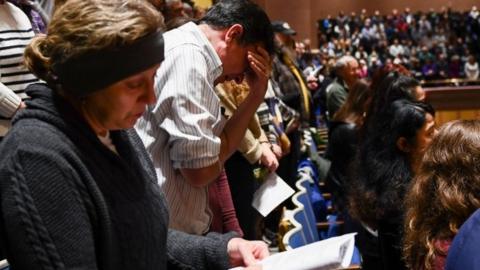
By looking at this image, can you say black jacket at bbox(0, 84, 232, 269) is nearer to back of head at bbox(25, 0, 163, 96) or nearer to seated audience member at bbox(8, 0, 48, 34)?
back of head at bbox(25, 0, 163, 96)

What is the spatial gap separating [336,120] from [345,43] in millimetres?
18633

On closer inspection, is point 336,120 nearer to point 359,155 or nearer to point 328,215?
point 328,215

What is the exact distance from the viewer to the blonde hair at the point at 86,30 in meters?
1.28

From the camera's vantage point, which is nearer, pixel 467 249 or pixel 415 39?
pixel 467 249

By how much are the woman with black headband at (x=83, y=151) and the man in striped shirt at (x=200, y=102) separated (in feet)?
2.16

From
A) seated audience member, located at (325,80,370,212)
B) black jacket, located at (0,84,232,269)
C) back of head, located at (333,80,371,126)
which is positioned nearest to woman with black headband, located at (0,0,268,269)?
black jacket, located at (0,84,232,269)

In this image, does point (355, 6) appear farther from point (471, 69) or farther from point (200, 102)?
point (200, 102)

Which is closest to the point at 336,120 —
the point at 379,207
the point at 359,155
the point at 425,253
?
the point at 359,155

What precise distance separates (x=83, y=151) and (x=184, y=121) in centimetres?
78

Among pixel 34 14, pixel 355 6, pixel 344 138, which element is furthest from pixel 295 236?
pixel 355 6

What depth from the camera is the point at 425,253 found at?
217 centimetres

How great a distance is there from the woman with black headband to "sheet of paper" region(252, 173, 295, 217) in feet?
4.42

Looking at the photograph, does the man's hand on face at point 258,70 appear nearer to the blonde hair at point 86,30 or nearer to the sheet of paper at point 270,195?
the sheet of paper at point 270,195

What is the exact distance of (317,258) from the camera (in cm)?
147
